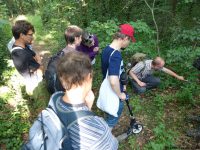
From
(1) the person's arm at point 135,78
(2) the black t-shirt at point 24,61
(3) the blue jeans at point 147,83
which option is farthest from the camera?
(3) the blue jeans at point 147,83

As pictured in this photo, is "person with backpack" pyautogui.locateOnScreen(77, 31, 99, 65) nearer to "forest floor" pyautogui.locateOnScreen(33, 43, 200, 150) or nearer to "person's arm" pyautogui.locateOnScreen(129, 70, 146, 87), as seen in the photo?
"person's arm" pyautogui.locateOnScreen(129, 70, 146, 87)

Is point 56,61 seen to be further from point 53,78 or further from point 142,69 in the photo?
point 142,69

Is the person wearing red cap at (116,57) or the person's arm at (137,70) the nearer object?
the person wearing red cap at (116,57)

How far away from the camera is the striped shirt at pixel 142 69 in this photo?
21.0 ft

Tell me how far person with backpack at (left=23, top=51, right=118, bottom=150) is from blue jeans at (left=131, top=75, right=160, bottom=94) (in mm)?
4353

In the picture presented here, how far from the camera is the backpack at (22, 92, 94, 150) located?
2014 millimetres

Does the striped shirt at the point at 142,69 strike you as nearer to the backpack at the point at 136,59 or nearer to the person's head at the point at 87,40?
the backpack at the point at 136,59

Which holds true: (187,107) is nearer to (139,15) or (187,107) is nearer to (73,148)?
(73,148)

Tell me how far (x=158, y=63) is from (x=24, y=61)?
326 cm

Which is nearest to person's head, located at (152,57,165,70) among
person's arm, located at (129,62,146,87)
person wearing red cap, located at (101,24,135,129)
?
person's arm, located at (129,62,146,87)

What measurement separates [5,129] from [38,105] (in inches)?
32.1

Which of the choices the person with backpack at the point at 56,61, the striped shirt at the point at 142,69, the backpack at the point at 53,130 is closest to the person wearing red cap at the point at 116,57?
the person with backpack at the point at 56,61

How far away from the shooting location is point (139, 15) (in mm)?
11000

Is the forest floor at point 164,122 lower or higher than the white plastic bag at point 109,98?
lower
